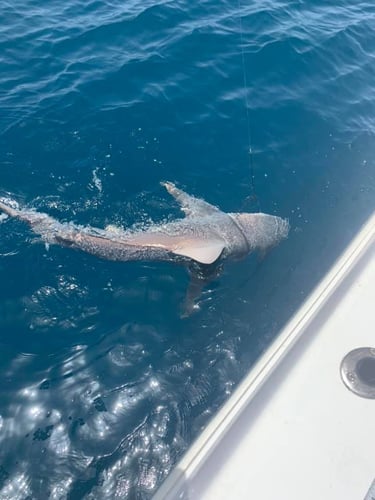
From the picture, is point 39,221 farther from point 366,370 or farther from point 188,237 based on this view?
point 366,370

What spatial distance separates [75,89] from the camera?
10.9 metres

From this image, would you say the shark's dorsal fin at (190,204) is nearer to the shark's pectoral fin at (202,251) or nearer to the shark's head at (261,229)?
the shark's head at (261,229)

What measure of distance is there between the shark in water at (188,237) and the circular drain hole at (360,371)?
2.93 m

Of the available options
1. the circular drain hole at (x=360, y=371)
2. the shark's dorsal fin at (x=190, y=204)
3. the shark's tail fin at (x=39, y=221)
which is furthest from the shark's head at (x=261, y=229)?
the circular drain hole at (x=360, y=371)

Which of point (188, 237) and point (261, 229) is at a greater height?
point (188, 237)

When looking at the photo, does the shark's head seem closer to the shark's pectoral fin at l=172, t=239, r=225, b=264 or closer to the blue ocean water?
the blue ocean water

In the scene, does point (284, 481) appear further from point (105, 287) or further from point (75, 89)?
point (75, 89)

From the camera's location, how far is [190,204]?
8484 millimetres

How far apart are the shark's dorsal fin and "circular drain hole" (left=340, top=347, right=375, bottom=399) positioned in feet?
14.9

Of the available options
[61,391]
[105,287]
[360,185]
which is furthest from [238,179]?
[61,391]

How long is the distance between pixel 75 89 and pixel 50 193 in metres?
3.92

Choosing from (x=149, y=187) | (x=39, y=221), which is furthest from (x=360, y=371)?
(x=39, y=221)

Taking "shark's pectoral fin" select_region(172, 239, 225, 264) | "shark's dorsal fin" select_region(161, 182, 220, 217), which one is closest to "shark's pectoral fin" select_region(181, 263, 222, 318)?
"shark's pectoral fin" select_region(172, 239, 225, 264)

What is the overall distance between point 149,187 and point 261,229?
2450mm
